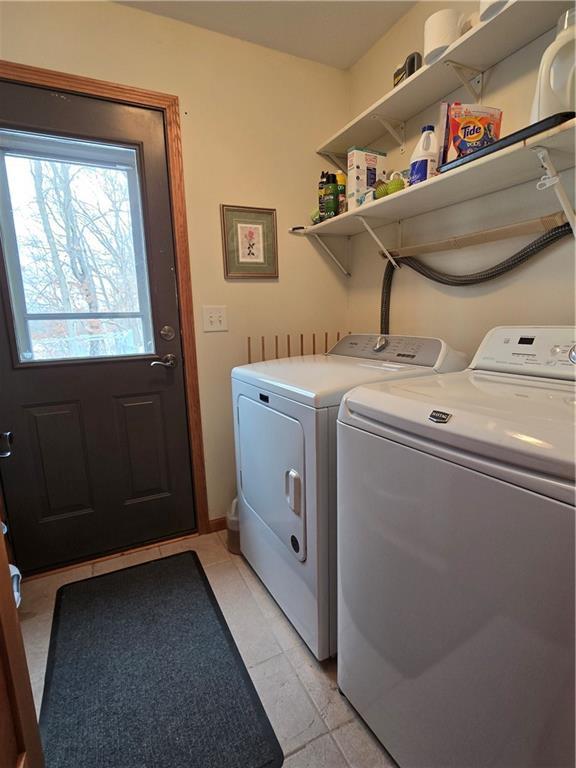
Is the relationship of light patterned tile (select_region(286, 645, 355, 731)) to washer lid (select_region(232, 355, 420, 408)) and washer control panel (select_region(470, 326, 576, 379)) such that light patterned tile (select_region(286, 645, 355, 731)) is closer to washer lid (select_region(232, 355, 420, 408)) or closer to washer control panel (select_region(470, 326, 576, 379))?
washer lid (select_region(232, 355, 420, 408))

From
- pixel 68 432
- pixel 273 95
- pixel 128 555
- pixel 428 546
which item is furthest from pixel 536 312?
pixel 128 555

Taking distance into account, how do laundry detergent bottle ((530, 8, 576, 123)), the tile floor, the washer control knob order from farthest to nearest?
1. the washer control knob
2. the tile floor
3. laundry detergent bottle ((530, 8, 576, 123))

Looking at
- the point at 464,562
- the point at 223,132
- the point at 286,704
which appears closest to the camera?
the point at 464,562

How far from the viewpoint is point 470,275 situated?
149cm

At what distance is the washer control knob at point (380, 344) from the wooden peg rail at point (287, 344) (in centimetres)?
58

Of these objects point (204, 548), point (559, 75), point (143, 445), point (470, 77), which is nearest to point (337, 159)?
point (470, 77)

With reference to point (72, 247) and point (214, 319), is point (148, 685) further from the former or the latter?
point (72, 247)

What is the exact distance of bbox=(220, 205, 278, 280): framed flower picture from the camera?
1898mm

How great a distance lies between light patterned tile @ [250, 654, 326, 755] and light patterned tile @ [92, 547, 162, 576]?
33.8 inches

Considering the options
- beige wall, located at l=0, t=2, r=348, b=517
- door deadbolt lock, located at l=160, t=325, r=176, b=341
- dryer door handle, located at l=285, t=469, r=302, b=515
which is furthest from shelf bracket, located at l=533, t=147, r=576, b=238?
door deadbolt lock, located at l=160, t=325, r=176, b=341

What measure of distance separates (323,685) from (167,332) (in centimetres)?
156

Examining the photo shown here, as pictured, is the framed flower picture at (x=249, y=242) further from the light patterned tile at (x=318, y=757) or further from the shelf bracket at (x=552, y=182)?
the light patterned tile at (x=318, y=757)

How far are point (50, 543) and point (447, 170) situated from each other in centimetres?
225

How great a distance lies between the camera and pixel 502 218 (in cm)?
137
